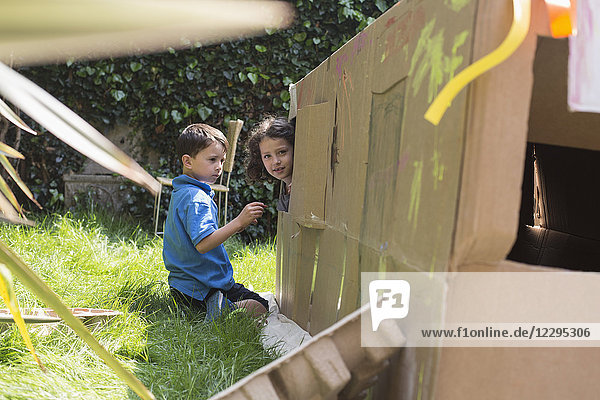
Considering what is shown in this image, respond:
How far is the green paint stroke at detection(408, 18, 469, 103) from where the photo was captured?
31.8 inches

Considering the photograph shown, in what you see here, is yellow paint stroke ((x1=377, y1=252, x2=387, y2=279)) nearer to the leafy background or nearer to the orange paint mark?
the orange paint mark

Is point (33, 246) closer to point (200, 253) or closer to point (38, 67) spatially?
point (200, 253)

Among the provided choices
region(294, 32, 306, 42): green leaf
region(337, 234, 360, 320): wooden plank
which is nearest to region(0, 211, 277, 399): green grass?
region(337, 234, 360, 320): wooden plank

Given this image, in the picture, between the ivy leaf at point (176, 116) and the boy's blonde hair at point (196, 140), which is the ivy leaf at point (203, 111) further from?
the boy's blonde hair at point (196, 140)

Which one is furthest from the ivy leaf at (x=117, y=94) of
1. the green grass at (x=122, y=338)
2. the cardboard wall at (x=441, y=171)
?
the cardboard wall at (x=441, y=171)

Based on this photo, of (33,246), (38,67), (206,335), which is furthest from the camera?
(38,67)

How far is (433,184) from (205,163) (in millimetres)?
1786

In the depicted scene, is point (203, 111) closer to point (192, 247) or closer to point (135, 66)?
point (135, 66)

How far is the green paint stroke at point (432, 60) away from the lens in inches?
31.8

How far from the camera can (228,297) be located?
92.7 inches

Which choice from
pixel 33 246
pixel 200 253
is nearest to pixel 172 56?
pixel 33 246

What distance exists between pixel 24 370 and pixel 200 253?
103 centimetres

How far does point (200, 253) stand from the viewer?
2336 mm

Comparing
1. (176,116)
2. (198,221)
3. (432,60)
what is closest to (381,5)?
(176,116)
